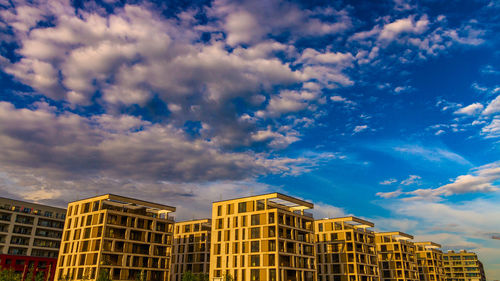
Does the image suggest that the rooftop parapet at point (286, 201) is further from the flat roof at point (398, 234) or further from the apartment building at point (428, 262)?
the apartment building at point (428, 262)

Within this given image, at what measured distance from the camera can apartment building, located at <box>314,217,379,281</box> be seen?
354ft

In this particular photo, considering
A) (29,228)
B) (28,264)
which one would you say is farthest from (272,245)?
(29,228)

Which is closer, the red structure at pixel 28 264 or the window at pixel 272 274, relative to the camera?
the window at pixel 272 274

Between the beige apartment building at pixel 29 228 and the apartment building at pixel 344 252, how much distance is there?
8626 centimetres

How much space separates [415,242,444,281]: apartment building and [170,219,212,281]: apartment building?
91.9 m

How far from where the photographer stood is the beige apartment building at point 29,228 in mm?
114375

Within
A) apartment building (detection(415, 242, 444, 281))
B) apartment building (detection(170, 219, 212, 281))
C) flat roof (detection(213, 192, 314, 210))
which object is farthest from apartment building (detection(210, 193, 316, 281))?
apartment building (detection(415, 242, 444, 281))

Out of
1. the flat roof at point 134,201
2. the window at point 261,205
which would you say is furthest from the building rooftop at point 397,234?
the flat roof at point 134,201

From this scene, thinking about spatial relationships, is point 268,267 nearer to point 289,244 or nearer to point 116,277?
point 289,244

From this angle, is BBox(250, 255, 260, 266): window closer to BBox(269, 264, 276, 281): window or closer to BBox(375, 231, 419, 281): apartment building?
BBox(269, 264, 276, 281): window

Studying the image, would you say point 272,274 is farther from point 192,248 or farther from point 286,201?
point 192,248

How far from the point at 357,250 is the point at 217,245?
43619mm

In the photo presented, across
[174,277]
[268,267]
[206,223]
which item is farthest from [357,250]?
[174,277]

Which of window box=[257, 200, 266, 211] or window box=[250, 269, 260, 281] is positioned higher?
window box=[257, 200, 266, 211]
